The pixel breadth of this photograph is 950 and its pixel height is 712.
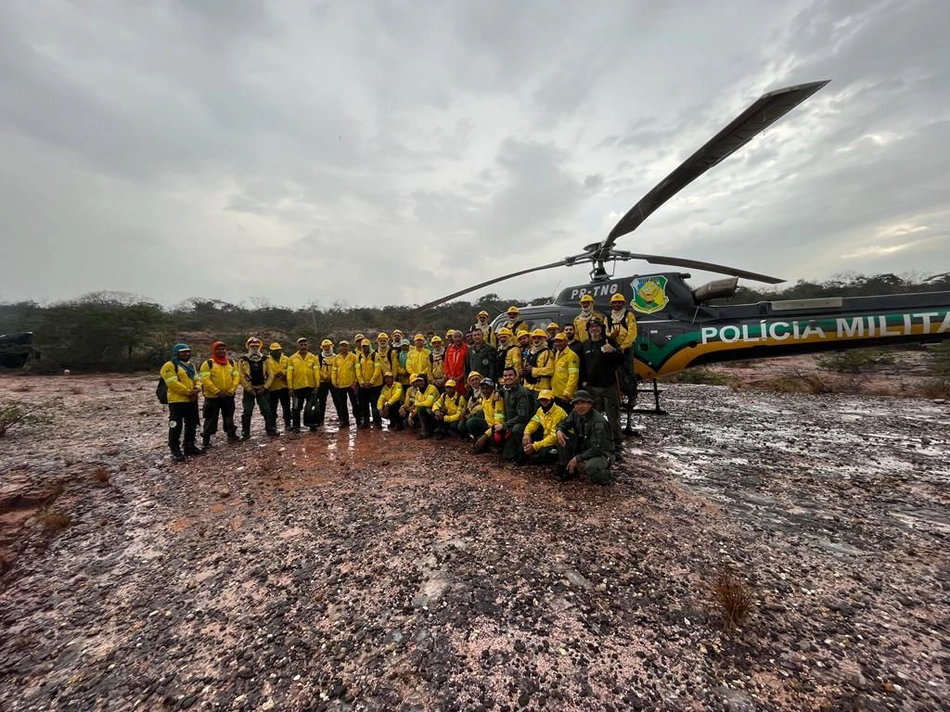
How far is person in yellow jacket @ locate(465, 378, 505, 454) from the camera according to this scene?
6.02 metres

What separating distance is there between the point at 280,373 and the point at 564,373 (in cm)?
573

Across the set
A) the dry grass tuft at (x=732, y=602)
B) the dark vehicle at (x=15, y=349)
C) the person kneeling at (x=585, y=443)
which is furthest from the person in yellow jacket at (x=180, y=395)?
the dark vehicle at (x=15, y=349)

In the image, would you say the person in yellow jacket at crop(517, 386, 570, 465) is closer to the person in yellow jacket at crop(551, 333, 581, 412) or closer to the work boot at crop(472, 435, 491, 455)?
the person in yellow jacket at crop(551, 333, 581, 412)

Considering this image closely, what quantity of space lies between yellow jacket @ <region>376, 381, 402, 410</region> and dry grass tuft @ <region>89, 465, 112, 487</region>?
4.20 m

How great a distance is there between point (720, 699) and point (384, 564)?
2.38m

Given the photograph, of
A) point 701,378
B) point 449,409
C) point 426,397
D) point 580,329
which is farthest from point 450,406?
point 701,378

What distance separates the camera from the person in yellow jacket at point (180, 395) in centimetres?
639

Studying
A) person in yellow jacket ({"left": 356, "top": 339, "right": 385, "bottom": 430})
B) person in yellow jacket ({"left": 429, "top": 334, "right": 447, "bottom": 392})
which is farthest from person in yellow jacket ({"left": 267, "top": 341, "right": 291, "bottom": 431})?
person in yellow jacket ({"left": 429, "top": 334, "right": 447, "bottom": 392})

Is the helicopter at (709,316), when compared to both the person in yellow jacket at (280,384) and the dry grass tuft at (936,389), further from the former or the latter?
the dry grass tuft at (936,389)

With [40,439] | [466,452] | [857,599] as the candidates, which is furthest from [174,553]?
[40,439]

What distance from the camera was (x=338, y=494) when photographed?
15.8 feet

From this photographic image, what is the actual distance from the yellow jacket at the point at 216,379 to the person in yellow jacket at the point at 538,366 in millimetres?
5379

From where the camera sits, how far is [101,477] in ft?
18.3

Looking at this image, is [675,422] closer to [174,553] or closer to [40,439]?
[174,553]
